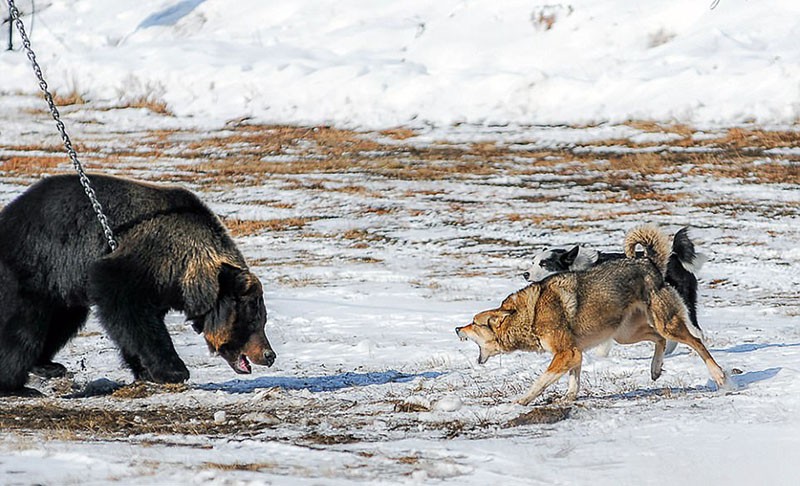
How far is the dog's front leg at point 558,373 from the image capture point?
7.07 metres

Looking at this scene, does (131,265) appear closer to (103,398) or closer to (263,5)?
(103,398)

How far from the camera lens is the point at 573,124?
83.9 feet

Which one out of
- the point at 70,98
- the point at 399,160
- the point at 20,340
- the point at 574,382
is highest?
the point at 70,98

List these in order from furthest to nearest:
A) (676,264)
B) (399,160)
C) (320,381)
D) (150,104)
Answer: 1. (150,104)
2. (399,160)
3. (676,264)
4. (320,381)

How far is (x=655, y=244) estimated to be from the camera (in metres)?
7.97

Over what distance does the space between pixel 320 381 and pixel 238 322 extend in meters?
1.17

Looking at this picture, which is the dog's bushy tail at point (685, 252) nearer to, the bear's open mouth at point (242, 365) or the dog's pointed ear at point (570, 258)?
the dog's pointed ear at point (570, 258)

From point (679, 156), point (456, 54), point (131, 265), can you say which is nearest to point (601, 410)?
point (131, 265)

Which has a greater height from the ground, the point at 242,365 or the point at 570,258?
the point at 242,365

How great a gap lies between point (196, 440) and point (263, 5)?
33.2m

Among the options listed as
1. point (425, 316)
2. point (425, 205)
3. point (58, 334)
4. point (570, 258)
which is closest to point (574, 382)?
point (58, 334)

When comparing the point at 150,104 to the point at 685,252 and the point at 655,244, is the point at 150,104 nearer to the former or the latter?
the point at 685,252

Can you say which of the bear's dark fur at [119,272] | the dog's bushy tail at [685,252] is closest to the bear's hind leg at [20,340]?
the bear's dark fur at [119,272]

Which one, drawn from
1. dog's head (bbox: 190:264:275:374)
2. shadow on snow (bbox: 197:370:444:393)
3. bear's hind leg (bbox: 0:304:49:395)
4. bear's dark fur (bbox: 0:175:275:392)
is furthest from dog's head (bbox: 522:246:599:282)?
bear's hind leg (bbox: 0:304:49:395)
